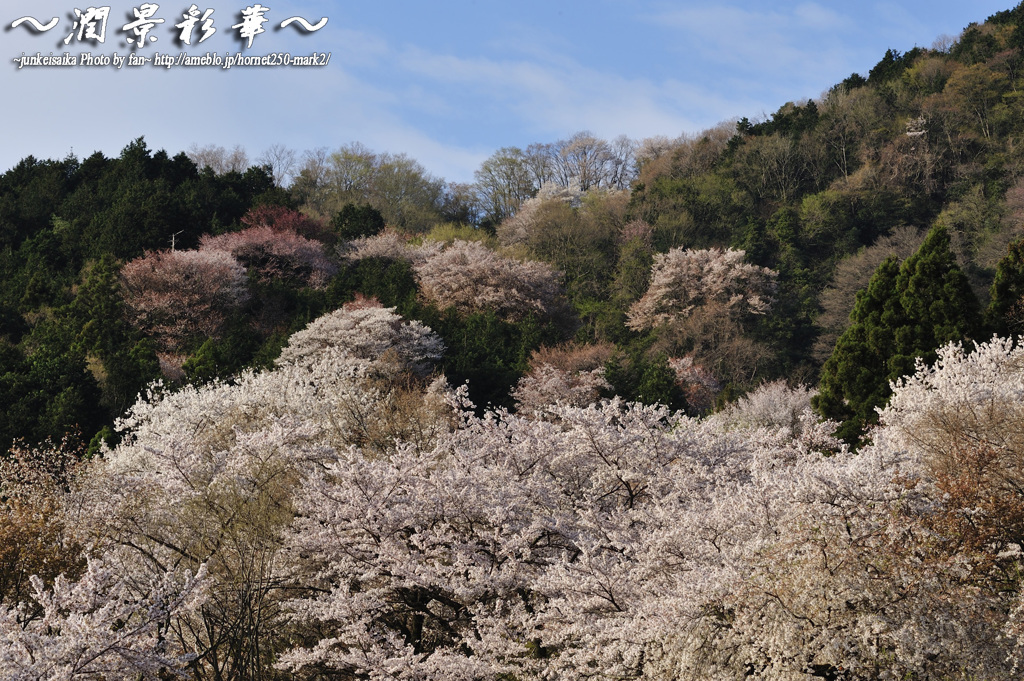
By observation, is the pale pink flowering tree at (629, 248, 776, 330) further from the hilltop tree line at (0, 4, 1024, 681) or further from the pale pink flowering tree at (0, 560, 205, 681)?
the pale pink flowering tree at (0, 560, 205, 681)

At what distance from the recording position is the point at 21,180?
4003 centimetres

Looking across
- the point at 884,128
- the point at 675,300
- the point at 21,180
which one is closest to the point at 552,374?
the point at 675,300

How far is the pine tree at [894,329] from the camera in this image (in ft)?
58.8

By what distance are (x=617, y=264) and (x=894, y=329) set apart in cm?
1986

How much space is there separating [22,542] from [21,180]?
3531 cm

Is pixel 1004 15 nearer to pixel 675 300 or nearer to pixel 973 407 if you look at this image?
pixel 675 300

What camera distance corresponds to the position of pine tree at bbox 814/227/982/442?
1792cm

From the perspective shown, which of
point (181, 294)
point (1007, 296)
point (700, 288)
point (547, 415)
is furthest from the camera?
point (700, 288)

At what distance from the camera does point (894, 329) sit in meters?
18.5

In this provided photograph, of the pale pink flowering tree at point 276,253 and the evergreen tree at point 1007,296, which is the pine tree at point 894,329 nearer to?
the evergreen tree at point 1007,296

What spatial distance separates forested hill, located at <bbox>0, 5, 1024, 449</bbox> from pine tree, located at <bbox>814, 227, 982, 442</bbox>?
43mm

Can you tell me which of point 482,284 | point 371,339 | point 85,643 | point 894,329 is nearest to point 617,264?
point 482,284

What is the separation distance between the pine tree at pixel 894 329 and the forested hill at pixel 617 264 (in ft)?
0.14

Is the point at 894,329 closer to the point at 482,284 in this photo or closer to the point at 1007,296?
the point at 1007,296
